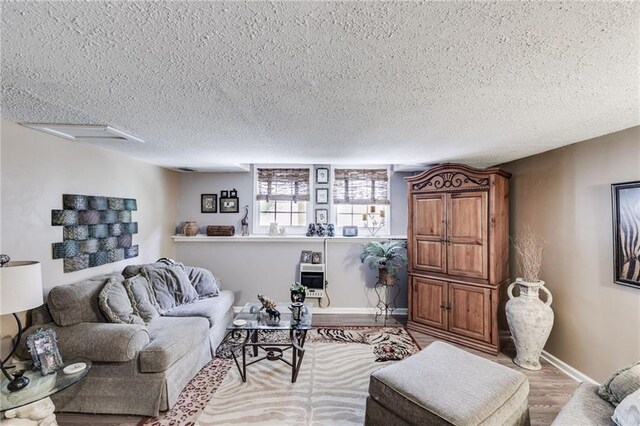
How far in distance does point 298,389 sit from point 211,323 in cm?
123

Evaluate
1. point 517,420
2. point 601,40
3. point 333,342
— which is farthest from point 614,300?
point 333,342

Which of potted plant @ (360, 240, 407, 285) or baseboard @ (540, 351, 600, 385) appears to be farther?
potted plant @ (360, 240, 407, 285)

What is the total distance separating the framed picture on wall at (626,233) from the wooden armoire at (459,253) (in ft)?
3.16

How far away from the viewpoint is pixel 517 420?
1796 millimetres

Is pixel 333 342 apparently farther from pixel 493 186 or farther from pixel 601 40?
pixel 601 40

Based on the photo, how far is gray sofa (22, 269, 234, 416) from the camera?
2146mm

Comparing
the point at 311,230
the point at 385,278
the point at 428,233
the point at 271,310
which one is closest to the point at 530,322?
the point at 428,233

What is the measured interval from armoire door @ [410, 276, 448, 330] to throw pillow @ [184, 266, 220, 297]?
2689 mm

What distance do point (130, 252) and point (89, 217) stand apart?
774mm

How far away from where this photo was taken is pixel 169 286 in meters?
3.30

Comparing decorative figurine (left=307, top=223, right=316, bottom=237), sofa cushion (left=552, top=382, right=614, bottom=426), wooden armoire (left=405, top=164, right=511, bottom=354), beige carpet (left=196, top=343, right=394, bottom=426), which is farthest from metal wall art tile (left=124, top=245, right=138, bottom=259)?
sofa cushion (left=552, top=382, right=614, bottom=426)

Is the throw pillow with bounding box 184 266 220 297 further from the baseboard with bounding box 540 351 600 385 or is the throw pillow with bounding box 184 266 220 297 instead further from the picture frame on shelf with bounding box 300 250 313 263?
the baseboard with bounding box 540 351 600 385

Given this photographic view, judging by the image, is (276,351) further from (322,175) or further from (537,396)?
(322,175)

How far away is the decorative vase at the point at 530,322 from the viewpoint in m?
2.76
